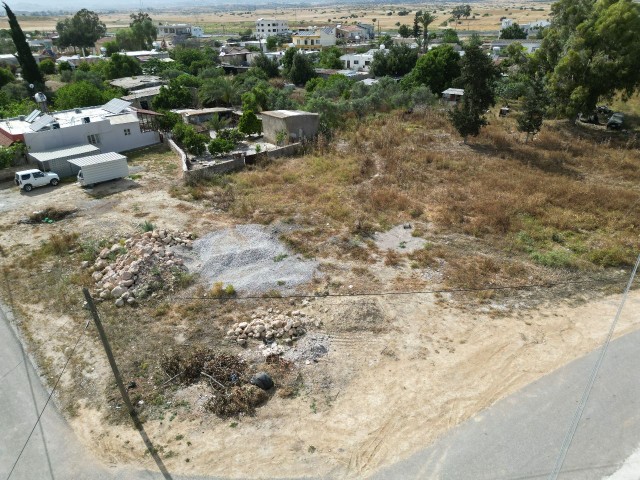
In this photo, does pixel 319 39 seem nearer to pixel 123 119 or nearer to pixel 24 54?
pixel 24 54

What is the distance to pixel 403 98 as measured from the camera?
1378 inches

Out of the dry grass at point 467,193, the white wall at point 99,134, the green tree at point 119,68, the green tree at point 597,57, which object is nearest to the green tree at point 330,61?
the green tree at point 119,68

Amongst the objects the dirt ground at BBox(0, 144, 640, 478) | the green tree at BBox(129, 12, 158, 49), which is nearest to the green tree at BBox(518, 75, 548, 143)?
the dirt ground at BBox(0, 144, 640, 478)

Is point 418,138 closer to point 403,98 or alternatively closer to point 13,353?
point 403,98

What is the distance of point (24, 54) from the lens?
40.5 meters

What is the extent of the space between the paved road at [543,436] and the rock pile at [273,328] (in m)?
4.54

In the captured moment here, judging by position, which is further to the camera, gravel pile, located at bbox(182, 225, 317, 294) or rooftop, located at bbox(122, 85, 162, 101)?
rooftop, located at bbox(122, 85, 162, 101)

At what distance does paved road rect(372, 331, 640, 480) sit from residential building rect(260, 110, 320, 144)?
2145 cm

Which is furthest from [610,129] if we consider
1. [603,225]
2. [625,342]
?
[625,342]

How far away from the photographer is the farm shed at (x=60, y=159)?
78.1 ft

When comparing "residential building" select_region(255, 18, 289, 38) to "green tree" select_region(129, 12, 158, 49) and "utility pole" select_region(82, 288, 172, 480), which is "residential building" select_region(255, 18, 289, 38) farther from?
"utility pole" select_region(82, 288, 172, 480)

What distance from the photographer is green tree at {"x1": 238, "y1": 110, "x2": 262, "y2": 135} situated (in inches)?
1185

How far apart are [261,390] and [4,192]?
20385 millimetres

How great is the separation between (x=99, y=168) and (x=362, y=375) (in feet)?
61.0
